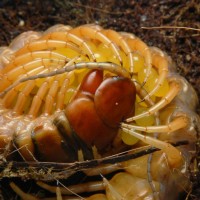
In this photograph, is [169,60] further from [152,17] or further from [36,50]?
[36,50]

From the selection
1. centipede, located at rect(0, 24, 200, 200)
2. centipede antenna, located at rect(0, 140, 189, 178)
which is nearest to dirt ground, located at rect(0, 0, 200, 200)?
centipede, located at rect(0, 24, 200, 200)

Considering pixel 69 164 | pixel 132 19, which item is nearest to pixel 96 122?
pixel 69 164

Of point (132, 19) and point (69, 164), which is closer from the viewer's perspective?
point (69, 164)

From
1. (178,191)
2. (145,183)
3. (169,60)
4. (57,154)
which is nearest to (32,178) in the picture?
(57,154)

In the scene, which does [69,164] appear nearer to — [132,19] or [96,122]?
[96,122]

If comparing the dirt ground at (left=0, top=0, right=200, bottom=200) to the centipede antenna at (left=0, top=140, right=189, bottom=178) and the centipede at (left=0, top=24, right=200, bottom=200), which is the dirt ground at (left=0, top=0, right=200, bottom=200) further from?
the centipede antenna at (left=0, top=140, right=189, bottom=178)

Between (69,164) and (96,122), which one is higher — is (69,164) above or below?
below
